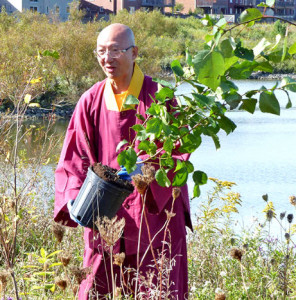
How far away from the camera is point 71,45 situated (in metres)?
24.8

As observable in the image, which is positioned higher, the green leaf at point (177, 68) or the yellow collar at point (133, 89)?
the green leaf at point (177, 68)

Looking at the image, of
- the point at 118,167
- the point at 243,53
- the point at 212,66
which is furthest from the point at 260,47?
the point at 118,167

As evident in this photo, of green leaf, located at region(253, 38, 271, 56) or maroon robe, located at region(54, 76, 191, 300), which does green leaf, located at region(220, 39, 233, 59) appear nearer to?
green leaf, located at region(253, 38, 271, 56)

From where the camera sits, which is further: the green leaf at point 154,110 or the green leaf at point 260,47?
the green leaf at point 154,110

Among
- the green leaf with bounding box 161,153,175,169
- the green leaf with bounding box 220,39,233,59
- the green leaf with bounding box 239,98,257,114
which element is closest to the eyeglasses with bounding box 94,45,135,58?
the green leaf with bounding box 161,153,175,169

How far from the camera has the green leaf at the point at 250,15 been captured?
1664 millimetres

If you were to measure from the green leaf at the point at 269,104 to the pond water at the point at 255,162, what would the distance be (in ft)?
16.2

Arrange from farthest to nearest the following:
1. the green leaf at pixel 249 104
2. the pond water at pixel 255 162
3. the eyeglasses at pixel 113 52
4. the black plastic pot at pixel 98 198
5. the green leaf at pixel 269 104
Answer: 1. the pond water at pixel 255 162
2. the eyeglasses at pixel 113 52
3. the black plastic pot at pixel 98 198
4. the green leaf at pixel 249 104
5. the green leaf at pixel 269 104

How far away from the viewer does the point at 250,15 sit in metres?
1.69

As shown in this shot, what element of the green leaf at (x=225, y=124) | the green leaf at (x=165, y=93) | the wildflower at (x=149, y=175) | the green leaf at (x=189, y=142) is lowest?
the wildflower at (x=149, y=175)

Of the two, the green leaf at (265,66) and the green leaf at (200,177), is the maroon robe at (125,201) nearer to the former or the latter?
the green leaf at (200,177)

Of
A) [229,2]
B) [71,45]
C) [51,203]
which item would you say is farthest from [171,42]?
[51,203]

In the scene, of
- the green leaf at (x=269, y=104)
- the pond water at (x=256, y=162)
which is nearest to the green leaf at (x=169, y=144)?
the green leaf at (x=269, y=104)

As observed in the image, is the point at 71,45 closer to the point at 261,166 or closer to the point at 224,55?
the point at 261,166
